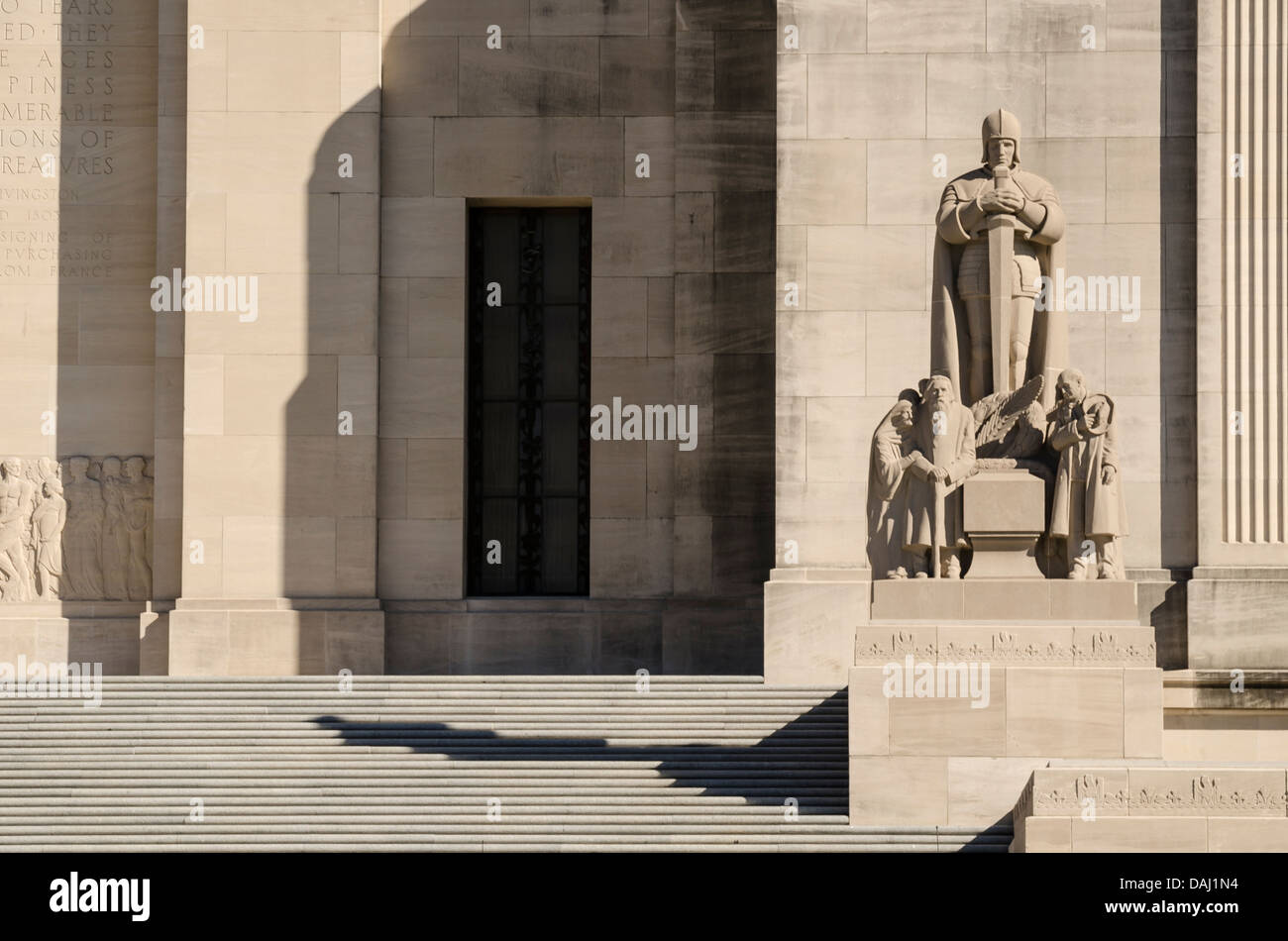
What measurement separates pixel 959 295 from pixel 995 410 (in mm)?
1247

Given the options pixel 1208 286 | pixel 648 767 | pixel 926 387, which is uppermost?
pixel 1208 286

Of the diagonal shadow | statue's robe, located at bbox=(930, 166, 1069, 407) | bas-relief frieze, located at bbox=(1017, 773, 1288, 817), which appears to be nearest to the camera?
bas-relief frieze, located at bbox=(1017, 773, 1288, 817)

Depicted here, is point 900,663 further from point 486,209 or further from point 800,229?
point 486,209

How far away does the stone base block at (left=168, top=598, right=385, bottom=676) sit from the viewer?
87.8 ft

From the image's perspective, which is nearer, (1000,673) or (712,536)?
(1000,673)

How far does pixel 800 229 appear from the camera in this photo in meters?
25.5

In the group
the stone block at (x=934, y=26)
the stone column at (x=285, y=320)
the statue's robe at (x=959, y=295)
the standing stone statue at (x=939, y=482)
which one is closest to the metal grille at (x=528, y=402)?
the stone column at (x=285, y=320)

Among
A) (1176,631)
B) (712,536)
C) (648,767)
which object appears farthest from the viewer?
(712,536)

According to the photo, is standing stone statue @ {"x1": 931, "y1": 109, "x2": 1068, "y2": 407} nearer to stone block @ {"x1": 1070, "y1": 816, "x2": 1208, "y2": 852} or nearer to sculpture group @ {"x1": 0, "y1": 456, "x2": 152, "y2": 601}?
stone block @ {"x1": 1070, "y1": 816, "x2": 1208, "y2": 852}

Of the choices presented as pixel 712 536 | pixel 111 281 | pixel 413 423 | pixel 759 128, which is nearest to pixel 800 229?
pixel 759 128

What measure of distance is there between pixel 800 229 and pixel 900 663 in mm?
8604

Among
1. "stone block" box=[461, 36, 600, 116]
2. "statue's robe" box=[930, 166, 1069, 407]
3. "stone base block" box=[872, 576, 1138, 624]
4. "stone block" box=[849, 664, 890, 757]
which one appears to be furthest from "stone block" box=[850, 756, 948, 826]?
"stone block" box=[461, 36, 600, 116]

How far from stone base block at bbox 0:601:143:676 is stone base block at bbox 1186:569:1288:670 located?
14.8 metres

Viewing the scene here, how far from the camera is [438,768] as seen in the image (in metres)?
20.3
